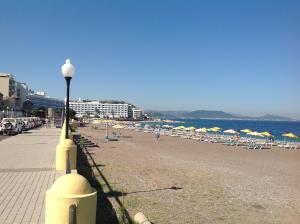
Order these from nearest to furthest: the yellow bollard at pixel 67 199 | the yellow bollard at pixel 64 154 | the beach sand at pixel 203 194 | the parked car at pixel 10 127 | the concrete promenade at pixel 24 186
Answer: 1. the yellow bollard at pixel 67 199
2. the concrete promenade at pixel 24 186
3. the beach sand at pixel 203 194
4. the yellow bollard at pixel 64 154
5. the parked car at pixel 10 127

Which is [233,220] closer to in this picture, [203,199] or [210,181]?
[203,199]

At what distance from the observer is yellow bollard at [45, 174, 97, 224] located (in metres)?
3.45

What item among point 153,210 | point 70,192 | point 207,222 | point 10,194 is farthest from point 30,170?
point 70,192

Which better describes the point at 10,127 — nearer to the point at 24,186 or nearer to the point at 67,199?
the point at 24,186

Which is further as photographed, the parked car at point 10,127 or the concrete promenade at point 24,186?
the parked car at point 10,127

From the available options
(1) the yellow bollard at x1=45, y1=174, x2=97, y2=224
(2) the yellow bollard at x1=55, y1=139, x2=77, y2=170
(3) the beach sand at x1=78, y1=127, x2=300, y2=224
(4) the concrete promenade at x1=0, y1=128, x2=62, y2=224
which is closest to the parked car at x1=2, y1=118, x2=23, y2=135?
(3) the beach sand at x1=78, y1=127, x2=300, y2=224

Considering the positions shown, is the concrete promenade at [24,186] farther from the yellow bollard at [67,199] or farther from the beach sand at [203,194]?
the beach sand at [203,194]

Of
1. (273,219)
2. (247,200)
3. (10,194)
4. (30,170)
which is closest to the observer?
(10,194)

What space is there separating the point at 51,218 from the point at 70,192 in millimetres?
381

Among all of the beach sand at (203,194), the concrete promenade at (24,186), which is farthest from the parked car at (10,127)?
the concrete promenade at (24,186)

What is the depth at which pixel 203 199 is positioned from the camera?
32.9 feet

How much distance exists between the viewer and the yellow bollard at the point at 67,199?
11.3ft

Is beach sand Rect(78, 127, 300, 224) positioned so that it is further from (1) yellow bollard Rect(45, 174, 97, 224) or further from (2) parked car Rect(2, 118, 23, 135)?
(2) parked car Rect(2, 118, 23, 135)

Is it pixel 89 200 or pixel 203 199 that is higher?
pixel 89 200
